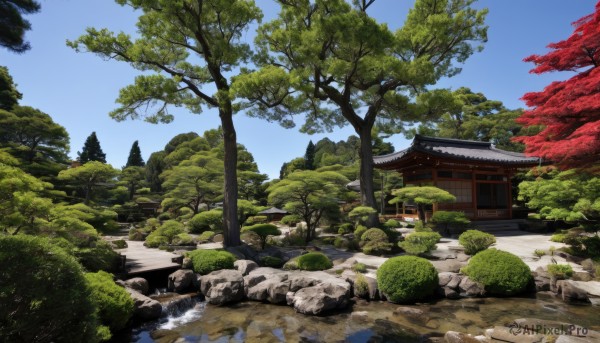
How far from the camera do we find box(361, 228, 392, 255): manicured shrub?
11.3 m

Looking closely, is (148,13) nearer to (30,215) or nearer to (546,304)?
(30,215)

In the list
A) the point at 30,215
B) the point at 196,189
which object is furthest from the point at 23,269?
the point at 196,189

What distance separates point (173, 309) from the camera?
7.06 m

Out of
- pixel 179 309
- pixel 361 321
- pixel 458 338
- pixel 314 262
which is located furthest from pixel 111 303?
pixel 458 338

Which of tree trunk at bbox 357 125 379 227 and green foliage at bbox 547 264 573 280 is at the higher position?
tree trunk at bbox 357 125 379 227

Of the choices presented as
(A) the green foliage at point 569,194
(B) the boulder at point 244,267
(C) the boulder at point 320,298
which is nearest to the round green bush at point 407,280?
(C) the boulder at point 320,298

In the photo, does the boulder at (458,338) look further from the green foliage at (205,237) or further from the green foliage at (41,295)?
the green foliage at (205,237)

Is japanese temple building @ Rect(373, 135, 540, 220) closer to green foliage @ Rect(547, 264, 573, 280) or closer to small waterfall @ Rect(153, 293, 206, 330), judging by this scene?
green foliage @ Rect(547, 264, 573, 280)

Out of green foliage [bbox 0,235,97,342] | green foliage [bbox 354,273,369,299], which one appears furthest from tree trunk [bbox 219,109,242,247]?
green foliage [bbox 0,235,97,342]

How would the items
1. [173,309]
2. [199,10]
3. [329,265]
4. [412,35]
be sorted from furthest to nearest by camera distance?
1. [412,35]
2. [199,10]
3. [329,265]
4. [173,309]

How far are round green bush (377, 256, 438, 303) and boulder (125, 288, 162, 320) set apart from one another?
196 inches

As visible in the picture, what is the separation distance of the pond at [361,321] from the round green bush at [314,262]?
7.18ft

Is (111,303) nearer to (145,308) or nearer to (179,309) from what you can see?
(145,308)

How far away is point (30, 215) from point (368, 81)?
12.3 meters
